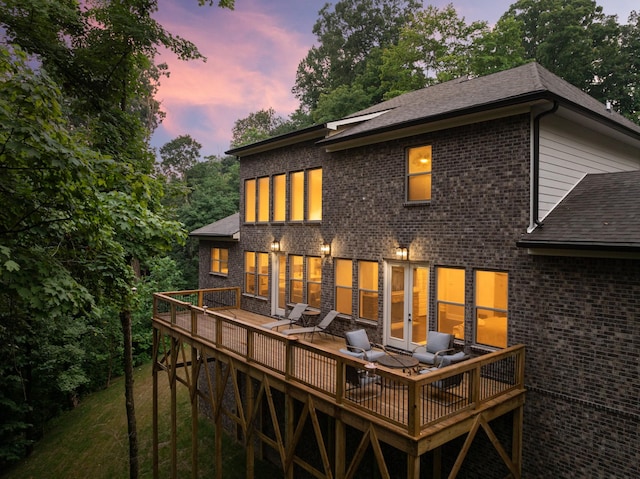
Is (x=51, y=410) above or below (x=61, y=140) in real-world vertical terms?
below

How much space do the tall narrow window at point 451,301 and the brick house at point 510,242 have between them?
3 cm

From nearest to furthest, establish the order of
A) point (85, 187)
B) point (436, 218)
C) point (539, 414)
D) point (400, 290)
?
point (85, 187) < point (539, 414) < point (436, 218) < point (400, 290)

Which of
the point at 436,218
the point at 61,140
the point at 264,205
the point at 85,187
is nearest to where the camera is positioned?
the point at 61,140

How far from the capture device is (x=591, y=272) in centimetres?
675

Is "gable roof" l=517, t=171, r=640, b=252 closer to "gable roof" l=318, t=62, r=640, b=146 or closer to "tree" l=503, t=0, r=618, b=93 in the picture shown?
"gable roof" l=318, t=62, r=640, b=146

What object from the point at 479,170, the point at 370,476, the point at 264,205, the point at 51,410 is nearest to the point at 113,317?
the point at 51,410

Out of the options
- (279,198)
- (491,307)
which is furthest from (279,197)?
(491,307)

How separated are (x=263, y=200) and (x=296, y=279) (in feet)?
11.5

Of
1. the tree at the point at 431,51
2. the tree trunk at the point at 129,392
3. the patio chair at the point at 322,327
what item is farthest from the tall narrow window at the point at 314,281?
the tree at the point at 431,51

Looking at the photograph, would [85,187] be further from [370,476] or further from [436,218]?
[370,476]

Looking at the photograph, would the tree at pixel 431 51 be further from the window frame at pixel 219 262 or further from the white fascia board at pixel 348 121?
the window frame at pixel 219 262

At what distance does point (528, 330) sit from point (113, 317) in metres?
21.5

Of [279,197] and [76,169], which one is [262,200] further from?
[76,169]

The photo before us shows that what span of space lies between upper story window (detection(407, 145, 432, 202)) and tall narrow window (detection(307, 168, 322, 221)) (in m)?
3.51
